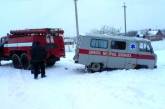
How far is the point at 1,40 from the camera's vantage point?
87.2 feet

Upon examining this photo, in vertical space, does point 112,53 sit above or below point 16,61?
above

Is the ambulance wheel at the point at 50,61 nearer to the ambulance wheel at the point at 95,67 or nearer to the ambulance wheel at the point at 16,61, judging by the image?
the ambulance wheel at the point at 16,61

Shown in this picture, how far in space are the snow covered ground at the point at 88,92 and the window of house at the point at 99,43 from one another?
7.88 ft

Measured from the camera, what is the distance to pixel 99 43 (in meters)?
21.7

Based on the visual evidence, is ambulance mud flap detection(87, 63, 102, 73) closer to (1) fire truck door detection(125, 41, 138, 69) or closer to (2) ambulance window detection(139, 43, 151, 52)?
(1) fire truck door detection(125, 41, 138, 69)

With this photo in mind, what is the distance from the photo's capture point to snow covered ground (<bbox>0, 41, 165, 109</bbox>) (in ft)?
39.2

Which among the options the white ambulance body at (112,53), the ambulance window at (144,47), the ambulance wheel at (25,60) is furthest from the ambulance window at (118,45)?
the ambulance wheel at (25,60)

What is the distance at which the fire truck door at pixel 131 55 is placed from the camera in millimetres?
22094

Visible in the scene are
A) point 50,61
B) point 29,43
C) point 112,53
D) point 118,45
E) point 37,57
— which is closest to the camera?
point 37,57

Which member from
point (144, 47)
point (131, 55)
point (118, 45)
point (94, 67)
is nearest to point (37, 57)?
point (94, 67)

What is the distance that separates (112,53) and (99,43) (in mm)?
942

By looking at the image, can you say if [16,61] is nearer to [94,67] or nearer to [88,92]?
[94,67]

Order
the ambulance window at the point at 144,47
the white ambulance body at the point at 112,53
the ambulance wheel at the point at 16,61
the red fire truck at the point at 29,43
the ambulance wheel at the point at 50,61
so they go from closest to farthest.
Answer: the white ambulance body at the point at 112,53 < the ambulance window at the point at 144,47 < the red fire truck at the point at 29,43 < the ambulance wheel at the point at 50,61 < the ambulance wheel at the point at 16,61

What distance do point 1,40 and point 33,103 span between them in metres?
14.8
